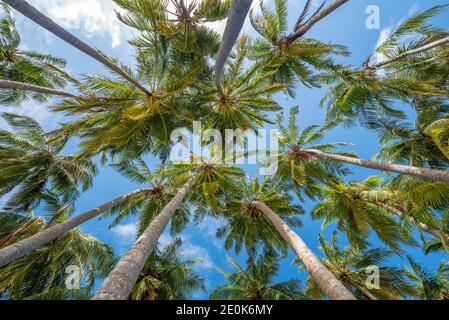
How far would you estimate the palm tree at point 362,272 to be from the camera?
422 inches

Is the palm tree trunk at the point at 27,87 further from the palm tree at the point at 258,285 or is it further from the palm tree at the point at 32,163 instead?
the palm tree at the point at 258,285

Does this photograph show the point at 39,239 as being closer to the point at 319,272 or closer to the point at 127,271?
the point at 127,271

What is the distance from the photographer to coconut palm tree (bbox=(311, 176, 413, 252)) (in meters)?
8.53

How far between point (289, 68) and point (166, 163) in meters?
6.22

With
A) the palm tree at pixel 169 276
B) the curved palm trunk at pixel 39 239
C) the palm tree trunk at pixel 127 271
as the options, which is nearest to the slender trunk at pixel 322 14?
the palm tree trunk at pixel 127 271

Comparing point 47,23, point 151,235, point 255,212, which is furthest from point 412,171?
point 47,23

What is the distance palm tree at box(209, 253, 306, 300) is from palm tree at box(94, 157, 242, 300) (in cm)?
495

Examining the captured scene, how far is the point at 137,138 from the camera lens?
30.8 ft

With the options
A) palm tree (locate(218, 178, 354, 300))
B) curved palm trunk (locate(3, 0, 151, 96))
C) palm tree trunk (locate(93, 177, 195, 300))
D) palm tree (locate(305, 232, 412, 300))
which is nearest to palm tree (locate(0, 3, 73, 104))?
curved palm trunk (locate(3, 0, 151, 96))

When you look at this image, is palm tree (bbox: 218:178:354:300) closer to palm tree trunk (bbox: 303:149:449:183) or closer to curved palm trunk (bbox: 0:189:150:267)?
palm tree trunk (bbox: 303:149:449:183)

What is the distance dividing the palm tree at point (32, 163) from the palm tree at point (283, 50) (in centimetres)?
800

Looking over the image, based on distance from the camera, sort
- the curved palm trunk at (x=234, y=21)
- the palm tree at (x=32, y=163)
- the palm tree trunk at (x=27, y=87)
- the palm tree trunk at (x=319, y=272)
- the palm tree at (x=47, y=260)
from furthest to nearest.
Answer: the palm tree at (x=32, y=163), the palm tree at (x=47, y=260), the palm tree trunk at (x=27, y=87), the palm tree trunk at (x=319, y=272), the curved palm trunk at (x=234, y=21)

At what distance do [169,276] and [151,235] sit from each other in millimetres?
8898

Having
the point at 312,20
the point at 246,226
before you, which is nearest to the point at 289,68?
the point at 312,20
